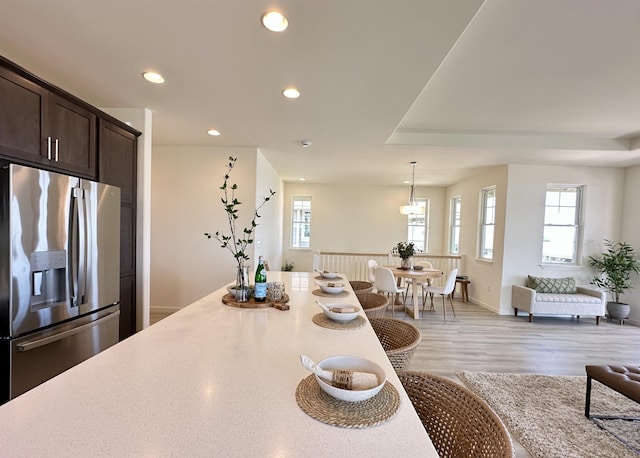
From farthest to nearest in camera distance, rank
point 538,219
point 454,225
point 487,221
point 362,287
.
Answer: point 454,225
point 487,221
point 538,219
point 362,287

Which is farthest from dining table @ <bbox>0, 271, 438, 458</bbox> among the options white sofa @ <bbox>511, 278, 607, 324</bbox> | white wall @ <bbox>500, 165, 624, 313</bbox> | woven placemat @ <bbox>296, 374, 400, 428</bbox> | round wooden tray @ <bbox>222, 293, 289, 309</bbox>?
white wall @ <bbox>500, 165, 624, 313</bbox>

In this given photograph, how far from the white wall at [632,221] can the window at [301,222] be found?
6179 millimetres

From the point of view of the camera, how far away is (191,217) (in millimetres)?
4281

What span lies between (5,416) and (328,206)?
284 inches

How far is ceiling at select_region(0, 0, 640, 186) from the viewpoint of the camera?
1665 millimetres

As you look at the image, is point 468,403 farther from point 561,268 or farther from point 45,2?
point 561,268

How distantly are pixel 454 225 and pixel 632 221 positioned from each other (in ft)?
10.1

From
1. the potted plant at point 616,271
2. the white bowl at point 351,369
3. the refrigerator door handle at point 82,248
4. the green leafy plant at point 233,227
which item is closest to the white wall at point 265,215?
the green leafy plant at point 233,227

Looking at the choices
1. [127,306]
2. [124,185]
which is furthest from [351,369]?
[124,185]

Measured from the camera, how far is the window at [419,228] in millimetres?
7785

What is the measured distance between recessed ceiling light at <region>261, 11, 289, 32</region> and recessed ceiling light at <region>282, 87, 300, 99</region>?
2.44 ft

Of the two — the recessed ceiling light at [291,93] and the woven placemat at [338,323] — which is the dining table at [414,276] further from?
the woven placemat at [338,323]

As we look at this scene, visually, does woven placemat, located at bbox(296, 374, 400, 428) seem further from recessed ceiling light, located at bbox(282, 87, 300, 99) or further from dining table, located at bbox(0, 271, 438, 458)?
recessed ceiling light, located at bbox(282, 87, 300, 99)

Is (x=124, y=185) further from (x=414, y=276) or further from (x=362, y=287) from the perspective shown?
(x=414, y=276)
